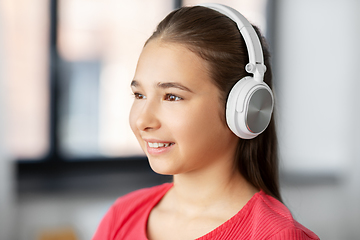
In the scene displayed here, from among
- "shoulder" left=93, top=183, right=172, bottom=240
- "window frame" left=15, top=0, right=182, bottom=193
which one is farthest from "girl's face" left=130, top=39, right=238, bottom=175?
"window frame" left=15, top=0, right=182, bottom=193

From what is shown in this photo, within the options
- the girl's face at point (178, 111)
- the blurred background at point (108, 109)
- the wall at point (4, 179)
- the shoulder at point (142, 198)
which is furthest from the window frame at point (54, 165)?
the girl's face at point (178, 111)

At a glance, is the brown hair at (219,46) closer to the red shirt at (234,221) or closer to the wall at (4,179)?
the red shirt at (234,221)

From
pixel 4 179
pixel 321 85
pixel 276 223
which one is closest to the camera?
pixel 276 223

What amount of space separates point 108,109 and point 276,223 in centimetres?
295

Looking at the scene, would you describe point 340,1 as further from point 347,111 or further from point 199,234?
point 199,234

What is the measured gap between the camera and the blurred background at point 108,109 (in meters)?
3.15

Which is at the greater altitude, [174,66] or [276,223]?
[174,66]

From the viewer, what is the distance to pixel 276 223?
947mm

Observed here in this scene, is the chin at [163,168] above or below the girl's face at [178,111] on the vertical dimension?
below

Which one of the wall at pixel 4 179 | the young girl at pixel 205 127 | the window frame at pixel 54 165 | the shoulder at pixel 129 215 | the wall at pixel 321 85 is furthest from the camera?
the wall at pixel 321 85

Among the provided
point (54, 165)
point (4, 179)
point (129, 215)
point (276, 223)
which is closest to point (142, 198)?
point (129, 215)

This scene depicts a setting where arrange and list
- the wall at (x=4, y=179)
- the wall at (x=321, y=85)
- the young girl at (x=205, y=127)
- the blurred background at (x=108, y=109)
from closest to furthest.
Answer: the young girl at (x=205, y=127), the wall at (x=4, y=179), the blurred background at (x=108, y=109), the wall at (x=321, y=85)

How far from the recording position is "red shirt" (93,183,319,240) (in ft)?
3.08

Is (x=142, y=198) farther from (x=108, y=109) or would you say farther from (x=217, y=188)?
(x=108, y=109)
